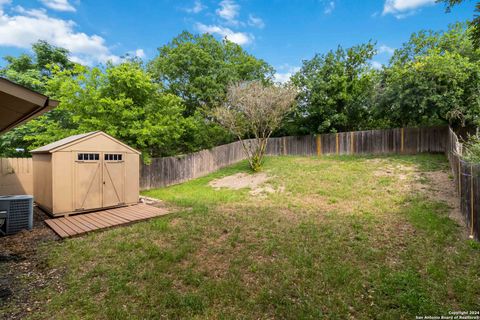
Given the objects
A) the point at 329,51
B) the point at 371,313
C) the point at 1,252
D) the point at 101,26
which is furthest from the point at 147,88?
the point at 329,51

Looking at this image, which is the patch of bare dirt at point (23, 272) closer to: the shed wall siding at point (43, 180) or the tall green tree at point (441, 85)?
the shed wall siding at point (43, 180)

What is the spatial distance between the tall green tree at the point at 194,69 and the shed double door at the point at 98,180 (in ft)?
33.1

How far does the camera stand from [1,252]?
4.02m

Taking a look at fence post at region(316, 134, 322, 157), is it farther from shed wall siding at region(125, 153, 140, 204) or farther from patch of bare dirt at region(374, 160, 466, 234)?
shed wall siding at region(125, 153, 140, 204)

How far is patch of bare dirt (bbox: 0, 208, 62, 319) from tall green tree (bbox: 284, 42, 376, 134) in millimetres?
14421

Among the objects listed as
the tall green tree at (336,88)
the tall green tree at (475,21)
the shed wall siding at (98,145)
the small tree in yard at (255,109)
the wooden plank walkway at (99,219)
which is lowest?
the wooden plank walkway at (99,219)

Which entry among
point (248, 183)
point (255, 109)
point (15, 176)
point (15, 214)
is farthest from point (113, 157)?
point (255, 109)

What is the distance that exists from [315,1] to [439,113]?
25.0 ft

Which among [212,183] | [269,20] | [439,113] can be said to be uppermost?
[269,20]

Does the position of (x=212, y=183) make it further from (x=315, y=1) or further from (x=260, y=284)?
(x=315, y=1)

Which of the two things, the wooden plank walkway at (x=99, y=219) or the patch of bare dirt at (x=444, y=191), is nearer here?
the wooden plank walkway at (x=99, y=219)

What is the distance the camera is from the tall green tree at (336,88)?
14617mm

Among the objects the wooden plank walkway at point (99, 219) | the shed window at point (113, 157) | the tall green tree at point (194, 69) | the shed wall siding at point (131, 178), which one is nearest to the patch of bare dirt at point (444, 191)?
the wooden plank walkway at point (99, 219)

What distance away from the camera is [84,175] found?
618 cm
